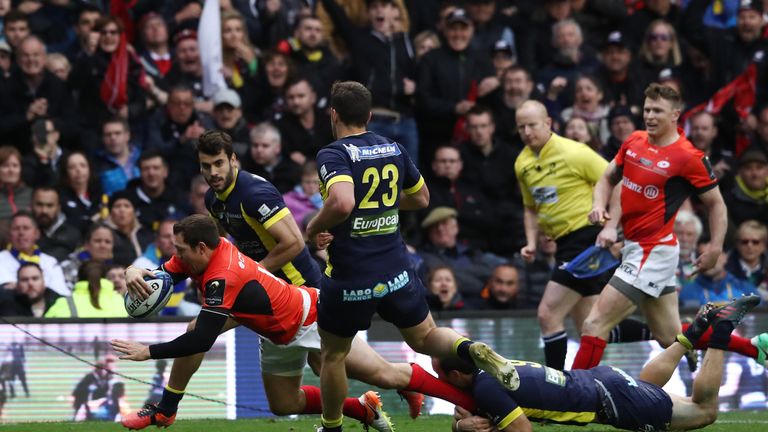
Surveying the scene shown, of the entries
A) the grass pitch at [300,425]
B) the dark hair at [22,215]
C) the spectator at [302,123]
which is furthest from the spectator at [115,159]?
the grass pitch at [300,425]

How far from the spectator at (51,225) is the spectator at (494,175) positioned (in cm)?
444

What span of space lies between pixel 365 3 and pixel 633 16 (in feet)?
11.7

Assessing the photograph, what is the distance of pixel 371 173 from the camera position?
29.3ft

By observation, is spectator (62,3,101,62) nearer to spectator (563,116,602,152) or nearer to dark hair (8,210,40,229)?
dark hair (8,210,40,229)

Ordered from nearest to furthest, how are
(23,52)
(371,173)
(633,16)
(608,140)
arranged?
(371,173) < (23,52) < (608,140) < (633,16)

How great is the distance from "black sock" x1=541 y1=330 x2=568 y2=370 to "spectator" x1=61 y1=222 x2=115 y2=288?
465cm

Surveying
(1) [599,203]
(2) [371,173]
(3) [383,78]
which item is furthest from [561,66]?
(2) [371,173]

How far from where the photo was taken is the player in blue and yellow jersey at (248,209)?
9.81 meters

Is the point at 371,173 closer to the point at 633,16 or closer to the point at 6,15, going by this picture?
the point at 6,15

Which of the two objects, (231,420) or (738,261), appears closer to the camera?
(231,420)

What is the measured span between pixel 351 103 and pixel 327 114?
704 cm

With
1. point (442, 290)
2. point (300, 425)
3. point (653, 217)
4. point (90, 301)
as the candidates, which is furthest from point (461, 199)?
point (300, 425)

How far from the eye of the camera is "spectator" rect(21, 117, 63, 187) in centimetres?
1498

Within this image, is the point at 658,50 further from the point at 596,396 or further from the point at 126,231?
the point at 596,396
